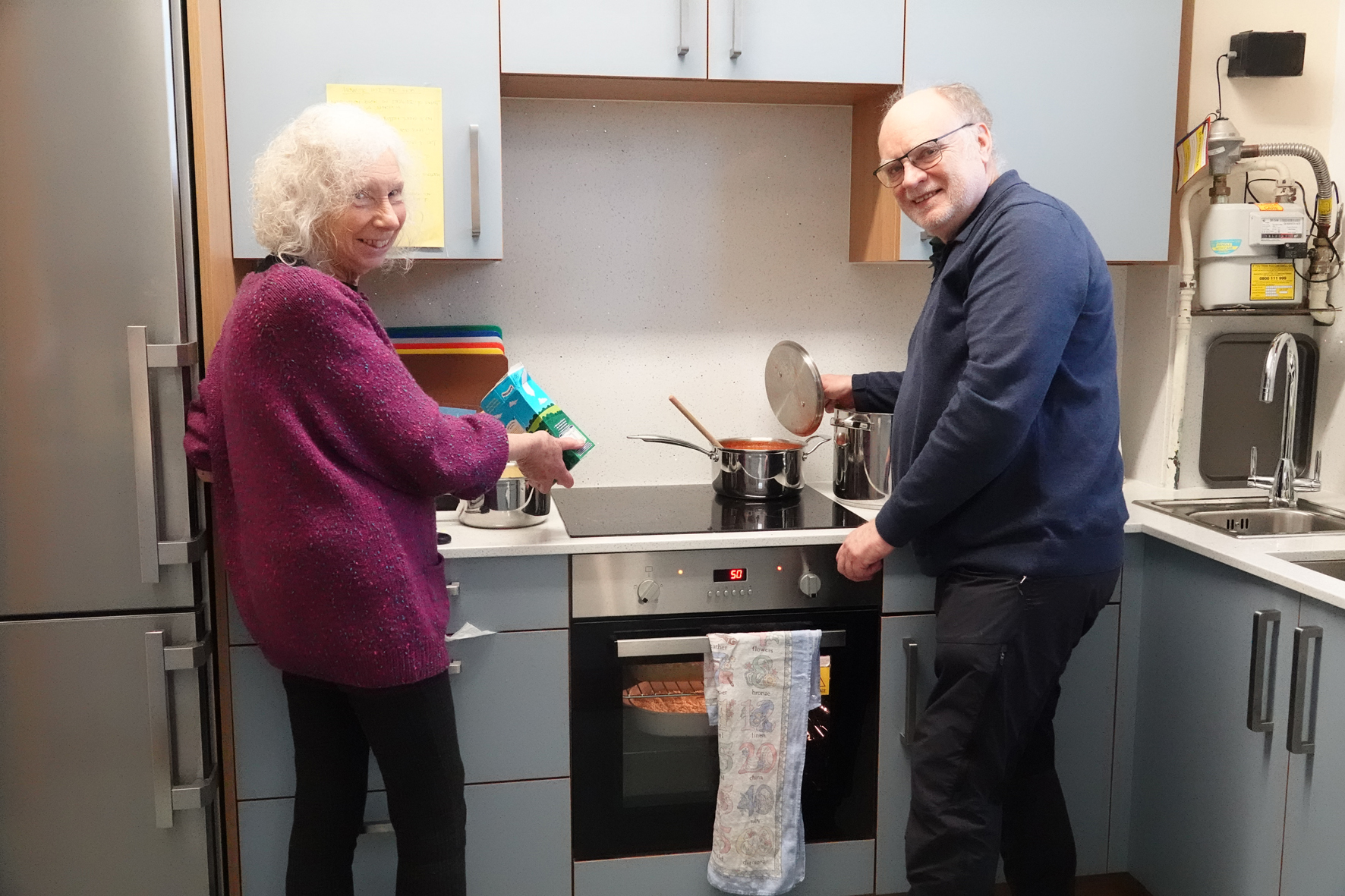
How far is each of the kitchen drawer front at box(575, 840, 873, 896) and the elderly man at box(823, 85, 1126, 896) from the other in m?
0.33

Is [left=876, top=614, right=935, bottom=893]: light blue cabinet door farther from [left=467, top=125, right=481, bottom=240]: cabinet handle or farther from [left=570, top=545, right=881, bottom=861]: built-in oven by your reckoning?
[left=467, top=125, right=481, bottom=240]: cabinet handle

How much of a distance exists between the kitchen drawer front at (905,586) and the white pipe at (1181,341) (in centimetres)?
76

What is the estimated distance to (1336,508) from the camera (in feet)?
7.34

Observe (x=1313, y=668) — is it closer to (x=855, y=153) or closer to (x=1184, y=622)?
(x=1184, y=622)

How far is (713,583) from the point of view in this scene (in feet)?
6.57

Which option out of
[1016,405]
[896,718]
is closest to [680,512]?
[896,718]

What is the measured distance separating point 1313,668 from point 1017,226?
81 cm

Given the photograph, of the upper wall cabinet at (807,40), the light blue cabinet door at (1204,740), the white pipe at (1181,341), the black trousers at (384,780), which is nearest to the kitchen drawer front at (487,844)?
the black trousers at (384,780)

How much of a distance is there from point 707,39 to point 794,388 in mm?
694

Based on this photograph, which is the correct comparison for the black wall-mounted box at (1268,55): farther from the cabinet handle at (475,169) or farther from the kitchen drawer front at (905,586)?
the cabinet handle at (475,169)

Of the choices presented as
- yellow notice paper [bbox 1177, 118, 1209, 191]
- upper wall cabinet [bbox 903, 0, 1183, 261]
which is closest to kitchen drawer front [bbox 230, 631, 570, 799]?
upper wall cabinet [bbox 903, 0, 1183, 261]

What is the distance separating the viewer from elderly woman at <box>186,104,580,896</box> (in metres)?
1.39

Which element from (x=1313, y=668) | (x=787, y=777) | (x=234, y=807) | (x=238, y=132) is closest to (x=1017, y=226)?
(x=1313, y=668)

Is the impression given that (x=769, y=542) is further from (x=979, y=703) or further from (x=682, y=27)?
(x=682, y=27)
